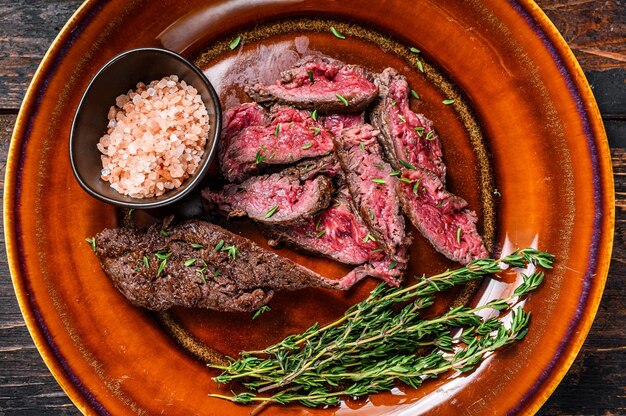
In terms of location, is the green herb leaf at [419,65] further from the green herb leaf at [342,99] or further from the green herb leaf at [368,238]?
the green herb leaf at [368,238]

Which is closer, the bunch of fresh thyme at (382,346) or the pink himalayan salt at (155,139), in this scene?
the pink himalayan salt at (155,139)

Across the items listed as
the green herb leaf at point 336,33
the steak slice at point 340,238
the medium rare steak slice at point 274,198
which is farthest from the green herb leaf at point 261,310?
the green herb leaf at point 336,33

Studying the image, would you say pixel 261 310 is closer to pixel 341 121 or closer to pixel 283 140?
pixel 283 140

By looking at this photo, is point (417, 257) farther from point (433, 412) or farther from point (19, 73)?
point (19, 73)

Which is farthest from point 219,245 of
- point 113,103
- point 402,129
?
point 402,129

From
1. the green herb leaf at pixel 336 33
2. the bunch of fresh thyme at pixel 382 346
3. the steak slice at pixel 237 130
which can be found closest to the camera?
the bunch of fresh thyme at pixel 382 346

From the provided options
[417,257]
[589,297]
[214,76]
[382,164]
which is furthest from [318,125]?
[589,297]

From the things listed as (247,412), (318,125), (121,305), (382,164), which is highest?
(318,125)
